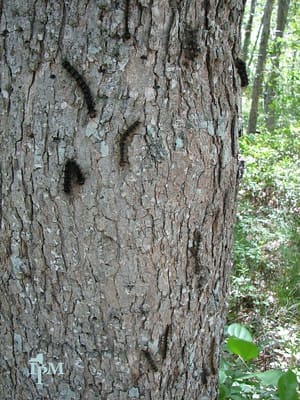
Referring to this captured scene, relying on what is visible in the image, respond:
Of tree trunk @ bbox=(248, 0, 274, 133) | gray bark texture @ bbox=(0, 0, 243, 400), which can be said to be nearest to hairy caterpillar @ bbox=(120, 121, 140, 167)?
gray bark texture @ bbox=(0, 0, 243, 400)

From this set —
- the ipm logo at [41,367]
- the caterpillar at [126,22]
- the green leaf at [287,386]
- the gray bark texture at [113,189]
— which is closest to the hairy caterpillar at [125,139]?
the gray bark texture at [113,189]

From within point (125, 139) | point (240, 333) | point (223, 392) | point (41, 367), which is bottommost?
point (223, 392)

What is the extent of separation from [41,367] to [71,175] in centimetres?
77

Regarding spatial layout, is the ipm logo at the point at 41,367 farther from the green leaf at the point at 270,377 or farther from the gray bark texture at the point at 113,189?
the green leaf at the point at 270,377

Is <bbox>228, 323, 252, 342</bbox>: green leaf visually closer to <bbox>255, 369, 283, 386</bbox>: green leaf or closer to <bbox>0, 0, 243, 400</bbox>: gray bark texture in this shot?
<bbox>255, 369, 283, 386</bbox>: green leaf

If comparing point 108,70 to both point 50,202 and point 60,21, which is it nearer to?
point 60,21

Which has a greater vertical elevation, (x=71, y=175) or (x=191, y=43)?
(x=191, y=43)

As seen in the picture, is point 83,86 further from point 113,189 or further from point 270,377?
point 270,377

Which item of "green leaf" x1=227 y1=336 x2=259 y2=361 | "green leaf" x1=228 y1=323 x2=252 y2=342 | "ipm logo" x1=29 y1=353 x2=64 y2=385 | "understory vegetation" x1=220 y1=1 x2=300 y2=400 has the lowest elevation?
"understory vegetation" x1=220 y1=1 x2=300 y2=400

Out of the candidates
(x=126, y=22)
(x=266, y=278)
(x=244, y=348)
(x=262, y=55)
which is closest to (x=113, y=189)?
(x=126, y=22)

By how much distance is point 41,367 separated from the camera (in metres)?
1.70

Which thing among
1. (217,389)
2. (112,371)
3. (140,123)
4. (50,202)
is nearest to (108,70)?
(140,123)

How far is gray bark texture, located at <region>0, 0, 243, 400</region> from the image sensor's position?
4.53 ft

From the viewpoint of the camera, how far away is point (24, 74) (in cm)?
140
